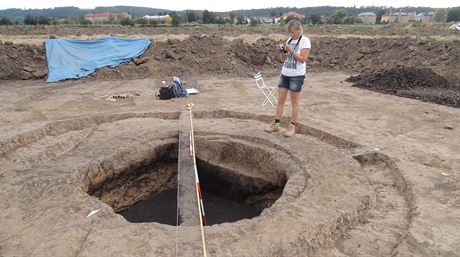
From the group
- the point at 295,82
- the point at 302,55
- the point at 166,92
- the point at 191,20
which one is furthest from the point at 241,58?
the point at 191,20

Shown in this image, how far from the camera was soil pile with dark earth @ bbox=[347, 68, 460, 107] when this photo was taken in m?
10.5

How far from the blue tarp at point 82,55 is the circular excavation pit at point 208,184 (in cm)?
736

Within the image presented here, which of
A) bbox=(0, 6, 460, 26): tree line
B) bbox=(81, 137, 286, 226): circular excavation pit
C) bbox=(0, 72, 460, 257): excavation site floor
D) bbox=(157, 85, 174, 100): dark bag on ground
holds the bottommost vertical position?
bbox=(81, 137, 286, 226): circular excavation pit

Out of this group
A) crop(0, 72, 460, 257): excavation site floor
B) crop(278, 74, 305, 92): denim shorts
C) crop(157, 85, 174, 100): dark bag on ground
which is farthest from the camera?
crop(157, 85, 174, 100): dark bag on ground

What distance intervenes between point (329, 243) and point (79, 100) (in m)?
7.93

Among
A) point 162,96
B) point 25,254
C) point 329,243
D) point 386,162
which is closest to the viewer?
point 25,254

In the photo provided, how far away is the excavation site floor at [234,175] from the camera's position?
3783 mm

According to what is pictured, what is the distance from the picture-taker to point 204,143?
669 cm

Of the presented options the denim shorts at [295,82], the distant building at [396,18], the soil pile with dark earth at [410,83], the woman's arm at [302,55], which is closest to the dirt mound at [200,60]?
the soil pile with dark earth at [410,83]

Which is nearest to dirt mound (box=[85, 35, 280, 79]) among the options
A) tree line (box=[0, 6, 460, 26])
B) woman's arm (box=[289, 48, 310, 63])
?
woman's arm (box=[289, 48, 310, 63])

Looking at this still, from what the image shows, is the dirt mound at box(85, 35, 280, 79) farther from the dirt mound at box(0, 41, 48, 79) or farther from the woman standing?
the woman standing

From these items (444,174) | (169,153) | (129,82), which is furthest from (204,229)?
(129,82)

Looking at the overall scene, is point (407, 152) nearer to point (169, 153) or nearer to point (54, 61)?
point (169, 153)

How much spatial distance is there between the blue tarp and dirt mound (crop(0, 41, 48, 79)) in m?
0.67
